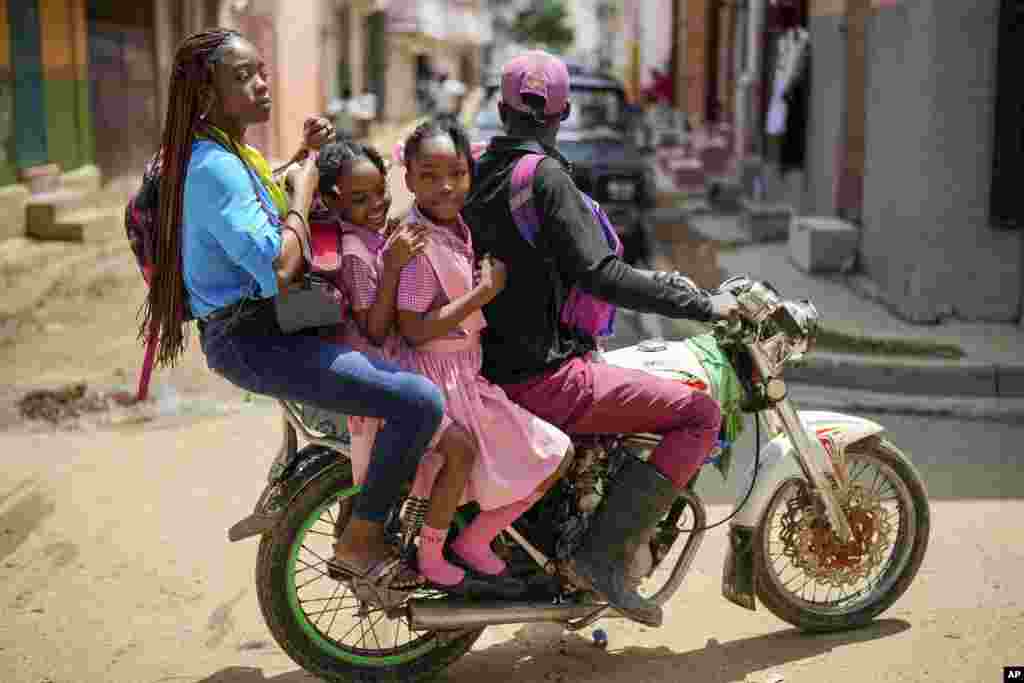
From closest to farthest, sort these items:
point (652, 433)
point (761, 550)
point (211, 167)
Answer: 1. point (211, 167)
2. point (652, 433)
3. point (761, 550)

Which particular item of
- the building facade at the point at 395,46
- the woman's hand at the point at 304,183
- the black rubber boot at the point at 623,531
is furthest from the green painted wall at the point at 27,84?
the building facade at the point at 395,46

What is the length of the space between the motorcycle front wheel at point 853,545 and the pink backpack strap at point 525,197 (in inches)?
47.7

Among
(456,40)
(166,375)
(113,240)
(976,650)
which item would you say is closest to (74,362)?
(166,375)

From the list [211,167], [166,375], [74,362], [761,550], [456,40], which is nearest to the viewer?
[211,167]

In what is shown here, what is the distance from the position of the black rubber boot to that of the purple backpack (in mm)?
420

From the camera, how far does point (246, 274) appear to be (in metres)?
3.31

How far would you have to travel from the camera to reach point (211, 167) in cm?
323

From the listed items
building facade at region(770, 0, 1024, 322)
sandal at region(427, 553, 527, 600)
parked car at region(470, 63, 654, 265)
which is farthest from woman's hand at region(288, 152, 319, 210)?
parked car at region(470, 63, 654, 265)

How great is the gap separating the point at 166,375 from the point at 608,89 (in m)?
7.08

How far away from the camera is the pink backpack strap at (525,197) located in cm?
345

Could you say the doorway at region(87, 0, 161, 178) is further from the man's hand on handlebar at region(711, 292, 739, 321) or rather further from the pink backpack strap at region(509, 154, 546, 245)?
the man's hand on handlebar at region(711, 292, 739, 321)

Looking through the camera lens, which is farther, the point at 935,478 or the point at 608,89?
the point at 608,89

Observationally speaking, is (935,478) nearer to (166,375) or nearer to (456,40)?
(166,375)

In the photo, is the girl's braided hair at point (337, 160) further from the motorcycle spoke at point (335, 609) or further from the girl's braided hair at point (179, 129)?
A: the motorcycle spoke at point (335, 609)
